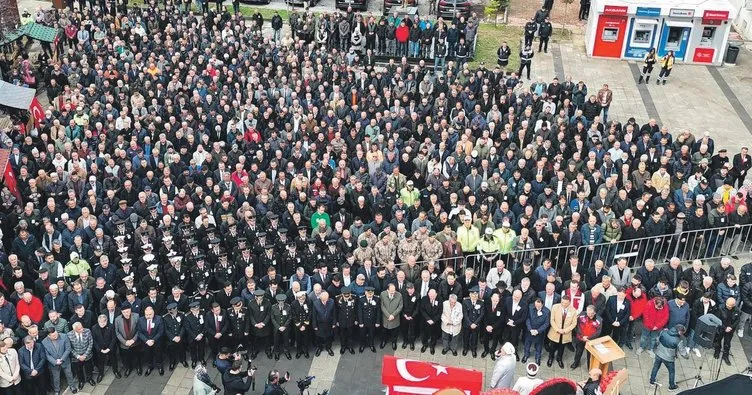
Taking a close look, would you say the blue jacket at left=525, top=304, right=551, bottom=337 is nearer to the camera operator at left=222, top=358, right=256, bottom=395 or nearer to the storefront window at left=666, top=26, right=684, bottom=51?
the camera operator at left=222, top=358, right=256, bottom=395

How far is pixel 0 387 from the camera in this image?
1223 centimetres

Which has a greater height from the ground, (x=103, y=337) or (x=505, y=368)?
(x=505, y=368)

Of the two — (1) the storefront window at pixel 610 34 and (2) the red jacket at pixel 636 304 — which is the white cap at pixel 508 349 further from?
(1) the storefront window at pixel 610 34

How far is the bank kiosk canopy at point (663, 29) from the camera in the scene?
28062 millimetres

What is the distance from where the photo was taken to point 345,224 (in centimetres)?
1589

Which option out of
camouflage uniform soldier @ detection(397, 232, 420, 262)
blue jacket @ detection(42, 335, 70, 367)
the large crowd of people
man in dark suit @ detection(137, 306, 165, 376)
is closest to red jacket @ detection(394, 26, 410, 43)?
the large crowd of people

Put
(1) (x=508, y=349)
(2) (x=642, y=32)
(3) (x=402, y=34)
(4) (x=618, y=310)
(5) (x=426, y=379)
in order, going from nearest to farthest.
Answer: (5) (x=426, y=379), (1) (x=508, y=349), (4) (x=618, y=310), (3) (x=402, y=34), (2) (x=642, y=32)

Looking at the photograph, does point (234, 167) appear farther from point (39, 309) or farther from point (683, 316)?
point (683, 316)

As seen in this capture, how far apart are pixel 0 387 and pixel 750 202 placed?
1468cm

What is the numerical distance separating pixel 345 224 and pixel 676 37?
61.0 ft

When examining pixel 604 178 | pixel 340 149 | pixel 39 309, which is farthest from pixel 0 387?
pixel 604 178

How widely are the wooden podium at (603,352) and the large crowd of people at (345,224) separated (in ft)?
1.96

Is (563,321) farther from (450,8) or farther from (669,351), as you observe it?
(450,8)

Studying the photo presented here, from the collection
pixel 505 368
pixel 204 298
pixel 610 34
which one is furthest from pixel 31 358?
pixel 610 34
